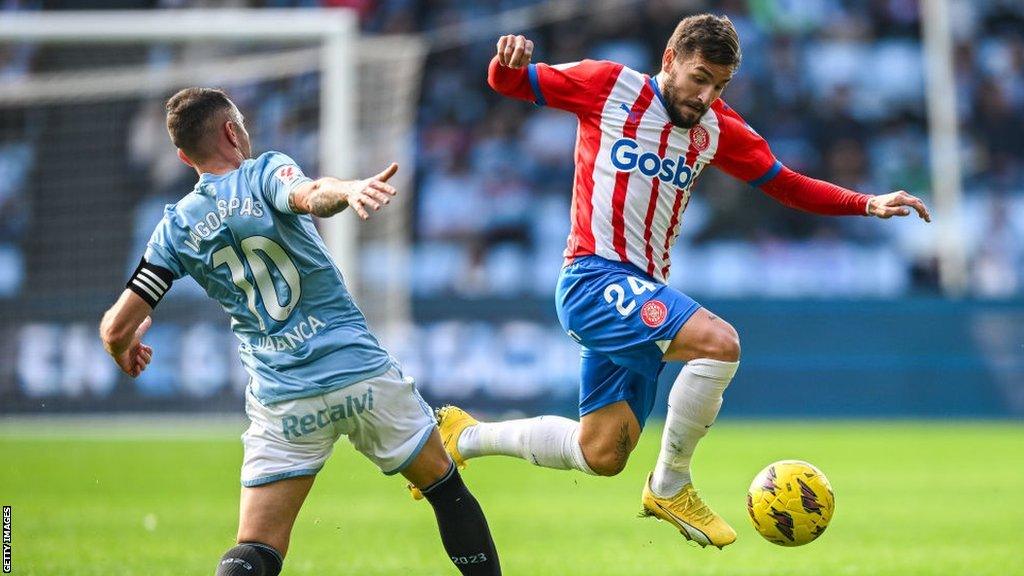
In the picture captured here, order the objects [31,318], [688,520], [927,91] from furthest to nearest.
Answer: [927,91], [31,318], [688,520]

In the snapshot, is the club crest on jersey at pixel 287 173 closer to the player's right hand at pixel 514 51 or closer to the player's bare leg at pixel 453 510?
the player's bare leg at pixel 453 510

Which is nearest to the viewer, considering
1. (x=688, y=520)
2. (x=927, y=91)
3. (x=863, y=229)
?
(x=688, y=520)

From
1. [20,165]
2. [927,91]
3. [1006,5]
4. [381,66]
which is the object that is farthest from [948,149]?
[20,165]

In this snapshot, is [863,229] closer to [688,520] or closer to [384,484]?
[384,484]

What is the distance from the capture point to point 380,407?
5.25m

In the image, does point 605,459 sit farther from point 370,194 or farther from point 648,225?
point 370,194

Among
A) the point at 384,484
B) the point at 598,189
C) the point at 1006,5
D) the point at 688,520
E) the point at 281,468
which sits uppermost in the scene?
the point at 1006,5

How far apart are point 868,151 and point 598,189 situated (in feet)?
51.2

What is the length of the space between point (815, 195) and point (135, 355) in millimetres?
3129

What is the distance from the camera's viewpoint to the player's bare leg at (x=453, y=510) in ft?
17.8

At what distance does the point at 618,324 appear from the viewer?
6.21m

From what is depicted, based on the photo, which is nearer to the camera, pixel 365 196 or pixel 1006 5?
pixel 365 196

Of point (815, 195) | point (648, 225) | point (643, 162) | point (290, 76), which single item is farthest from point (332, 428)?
point (290, 76)

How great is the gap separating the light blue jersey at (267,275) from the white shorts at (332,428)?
0.17ft
